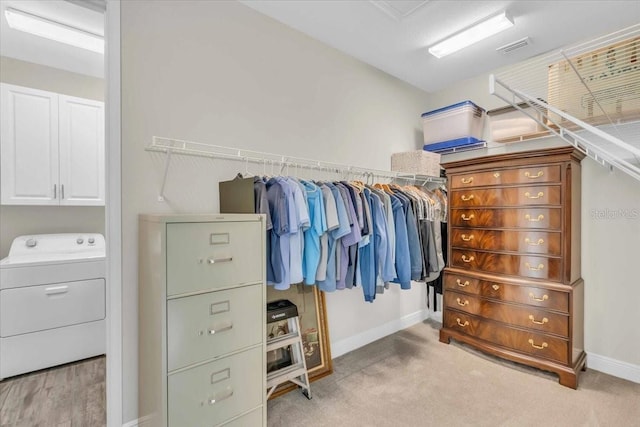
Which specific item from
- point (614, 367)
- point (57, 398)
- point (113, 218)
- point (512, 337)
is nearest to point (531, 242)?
point (512, 337)

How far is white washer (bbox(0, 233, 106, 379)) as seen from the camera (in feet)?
7.13

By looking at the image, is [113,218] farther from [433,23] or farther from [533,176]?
[533,176]

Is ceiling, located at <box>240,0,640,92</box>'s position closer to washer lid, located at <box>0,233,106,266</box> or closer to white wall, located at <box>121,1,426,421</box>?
white wall, located at <box>121,1,426,421</box>

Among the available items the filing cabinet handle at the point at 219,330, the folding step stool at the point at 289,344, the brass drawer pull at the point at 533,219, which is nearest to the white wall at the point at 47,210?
the folding step stool at the point at 289,344

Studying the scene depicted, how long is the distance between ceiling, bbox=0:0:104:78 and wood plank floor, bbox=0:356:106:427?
241cm

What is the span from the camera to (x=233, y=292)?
144 centimetres

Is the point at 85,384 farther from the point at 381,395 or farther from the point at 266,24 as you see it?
the point at 266,24

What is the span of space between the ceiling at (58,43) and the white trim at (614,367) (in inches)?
163

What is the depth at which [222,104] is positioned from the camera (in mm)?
1940

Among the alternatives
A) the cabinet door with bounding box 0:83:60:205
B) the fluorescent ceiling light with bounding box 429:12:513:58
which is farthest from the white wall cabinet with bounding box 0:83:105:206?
the fluorescent ceiling light with bounding box 429:12:513:58

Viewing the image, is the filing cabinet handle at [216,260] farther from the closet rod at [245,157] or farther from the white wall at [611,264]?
the white wall at [611,264]

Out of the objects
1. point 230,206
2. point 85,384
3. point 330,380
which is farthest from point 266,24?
point 85,384

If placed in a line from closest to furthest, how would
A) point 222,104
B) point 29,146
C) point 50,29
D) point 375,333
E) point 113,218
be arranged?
point 113,218
point 222,104
point 50,29
point 29,146
point 375,333

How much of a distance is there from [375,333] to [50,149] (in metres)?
3.40
